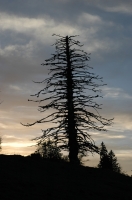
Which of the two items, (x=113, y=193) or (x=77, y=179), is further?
(x=77, y=179)

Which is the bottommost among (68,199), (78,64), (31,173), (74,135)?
(68,199)

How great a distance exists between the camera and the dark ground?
15.1 metres

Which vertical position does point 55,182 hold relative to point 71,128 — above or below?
below

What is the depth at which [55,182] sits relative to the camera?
57.6 feet

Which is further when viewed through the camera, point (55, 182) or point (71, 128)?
point (71, 128)

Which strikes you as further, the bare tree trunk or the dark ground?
the bare tree trunk

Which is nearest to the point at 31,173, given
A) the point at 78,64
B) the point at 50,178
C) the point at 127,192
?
the point at 50,178

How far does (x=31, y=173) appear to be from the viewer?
18.6m

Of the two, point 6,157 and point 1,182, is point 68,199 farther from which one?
point 6,157

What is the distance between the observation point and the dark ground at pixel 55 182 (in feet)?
49.6

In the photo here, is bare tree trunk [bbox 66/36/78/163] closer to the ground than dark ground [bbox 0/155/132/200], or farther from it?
farther from it

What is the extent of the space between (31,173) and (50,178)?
1.14 meters

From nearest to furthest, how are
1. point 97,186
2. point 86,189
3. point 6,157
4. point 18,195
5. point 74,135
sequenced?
1. point 18,195
2. point 86,189
3. point 97,186
4. point 6,157
5. point 74,135

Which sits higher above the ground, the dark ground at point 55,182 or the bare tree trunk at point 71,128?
the bare tree trunk at point 71,128
